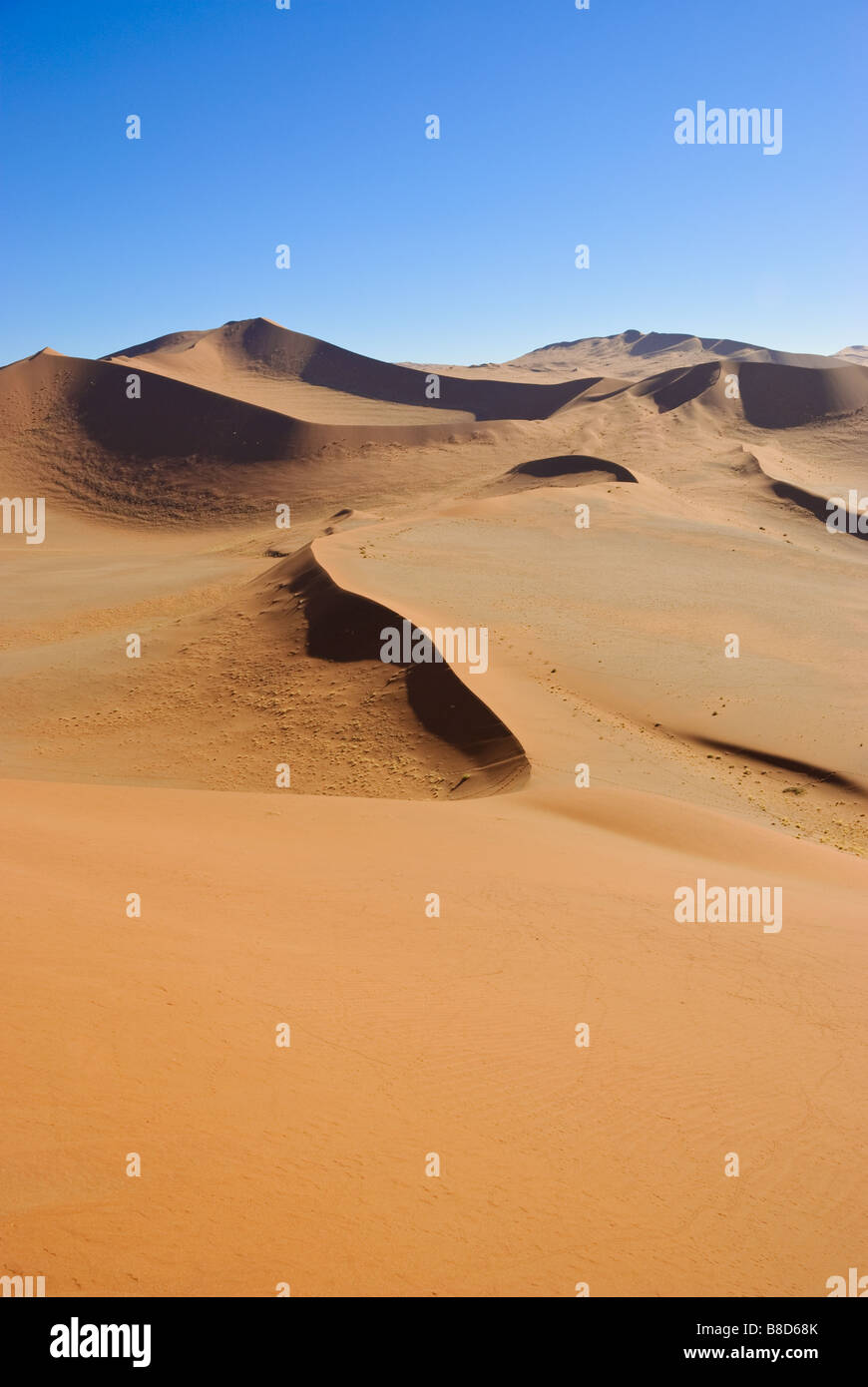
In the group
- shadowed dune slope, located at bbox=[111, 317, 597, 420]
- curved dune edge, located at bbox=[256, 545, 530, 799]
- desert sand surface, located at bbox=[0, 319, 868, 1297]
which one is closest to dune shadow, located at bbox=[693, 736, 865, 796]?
desert sand surface, located at bbox=[0, 319, 868, 1297]

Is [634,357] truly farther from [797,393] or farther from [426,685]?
[426,685]

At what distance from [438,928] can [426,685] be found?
939 centimetres

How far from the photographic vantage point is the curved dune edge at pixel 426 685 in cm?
1417

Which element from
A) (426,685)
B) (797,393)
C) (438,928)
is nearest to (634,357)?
(797,393)

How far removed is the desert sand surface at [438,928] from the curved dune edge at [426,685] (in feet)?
0.30

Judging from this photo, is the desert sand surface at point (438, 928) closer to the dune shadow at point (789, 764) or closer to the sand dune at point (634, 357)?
the dune shadow at point (789, 764)

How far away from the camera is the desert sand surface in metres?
4.21

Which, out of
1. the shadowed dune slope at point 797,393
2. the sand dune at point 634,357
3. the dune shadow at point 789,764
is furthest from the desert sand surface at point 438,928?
the sand dune at point 634,357

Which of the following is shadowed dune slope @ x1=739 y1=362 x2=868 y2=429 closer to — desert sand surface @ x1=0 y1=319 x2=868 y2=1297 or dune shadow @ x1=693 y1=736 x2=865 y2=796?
desert sand surface @ x1=0 y1=319 x2=868 y2=1297

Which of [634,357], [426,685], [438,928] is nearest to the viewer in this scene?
[438,928]

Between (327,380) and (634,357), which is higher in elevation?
(634,357)

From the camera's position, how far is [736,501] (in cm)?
4384

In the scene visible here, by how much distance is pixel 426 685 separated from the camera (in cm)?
1703
